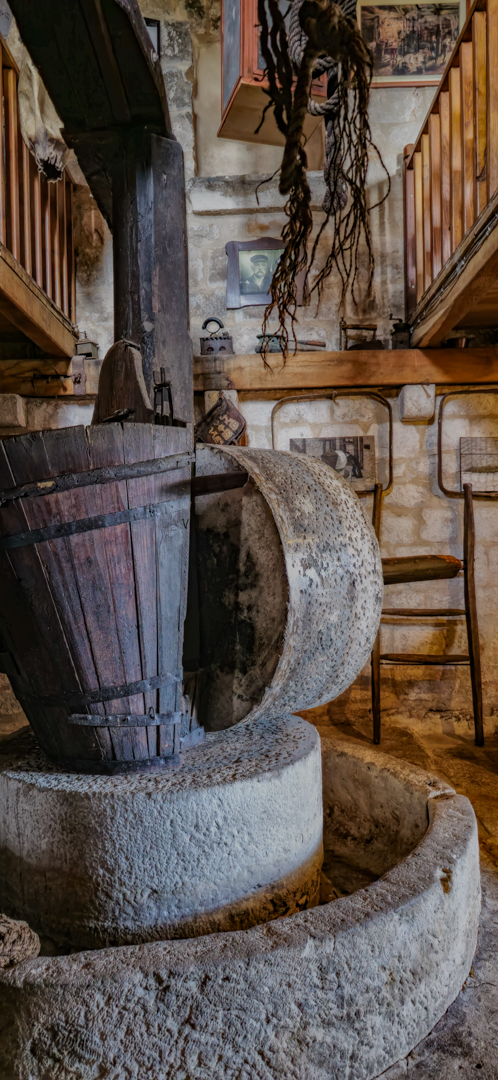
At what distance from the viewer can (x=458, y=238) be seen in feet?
11.6

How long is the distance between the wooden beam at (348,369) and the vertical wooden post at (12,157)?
1.35 meters

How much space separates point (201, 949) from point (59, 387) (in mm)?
3855

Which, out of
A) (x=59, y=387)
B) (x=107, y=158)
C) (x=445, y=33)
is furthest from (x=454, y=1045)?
(x=445, y=33)

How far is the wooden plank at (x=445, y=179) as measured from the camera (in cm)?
367

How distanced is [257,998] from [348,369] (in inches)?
153

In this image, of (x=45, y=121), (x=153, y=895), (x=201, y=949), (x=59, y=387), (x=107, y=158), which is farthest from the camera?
(x=59, y=387)

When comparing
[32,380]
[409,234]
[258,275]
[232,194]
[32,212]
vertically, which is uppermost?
[232,194]

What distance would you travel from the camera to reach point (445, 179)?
3.70m

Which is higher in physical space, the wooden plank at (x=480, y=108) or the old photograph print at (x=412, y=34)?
Result: the old photograph print at (x=412, y=34)

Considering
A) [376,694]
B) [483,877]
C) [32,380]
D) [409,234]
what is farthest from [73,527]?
[409,234]

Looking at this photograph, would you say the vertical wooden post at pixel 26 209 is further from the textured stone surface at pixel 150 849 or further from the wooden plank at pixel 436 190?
the textured stone surface at pixel 150 849

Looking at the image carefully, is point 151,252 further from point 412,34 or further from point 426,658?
point 412,34

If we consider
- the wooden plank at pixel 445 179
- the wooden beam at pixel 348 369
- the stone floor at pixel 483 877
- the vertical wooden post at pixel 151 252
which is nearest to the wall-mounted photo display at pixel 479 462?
the wooden beam at pixel 348 369

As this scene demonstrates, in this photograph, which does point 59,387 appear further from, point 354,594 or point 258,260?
point 354,594
